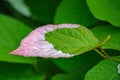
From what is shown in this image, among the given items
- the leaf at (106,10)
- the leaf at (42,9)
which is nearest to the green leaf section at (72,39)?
the leaf at (106,10)

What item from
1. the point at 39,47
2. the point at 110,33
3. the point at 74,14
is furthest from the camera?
the point at 74,14

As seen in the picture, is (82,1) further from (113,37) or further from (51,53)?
(51,53)

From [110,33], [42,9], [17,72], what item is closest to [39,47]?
[110,33]

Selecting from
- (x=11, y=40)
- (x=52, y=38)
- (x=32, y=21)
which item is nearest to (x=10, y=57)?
(x=11, y=40)

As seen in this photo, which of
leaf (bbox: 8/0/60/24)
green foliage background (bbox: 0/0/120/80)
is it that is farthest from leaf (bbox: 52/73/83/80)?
leaf (bbox: 8/0/60/24)

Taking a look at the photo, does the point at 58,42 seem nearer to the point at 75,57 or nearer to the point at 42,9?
the point at 75,57
